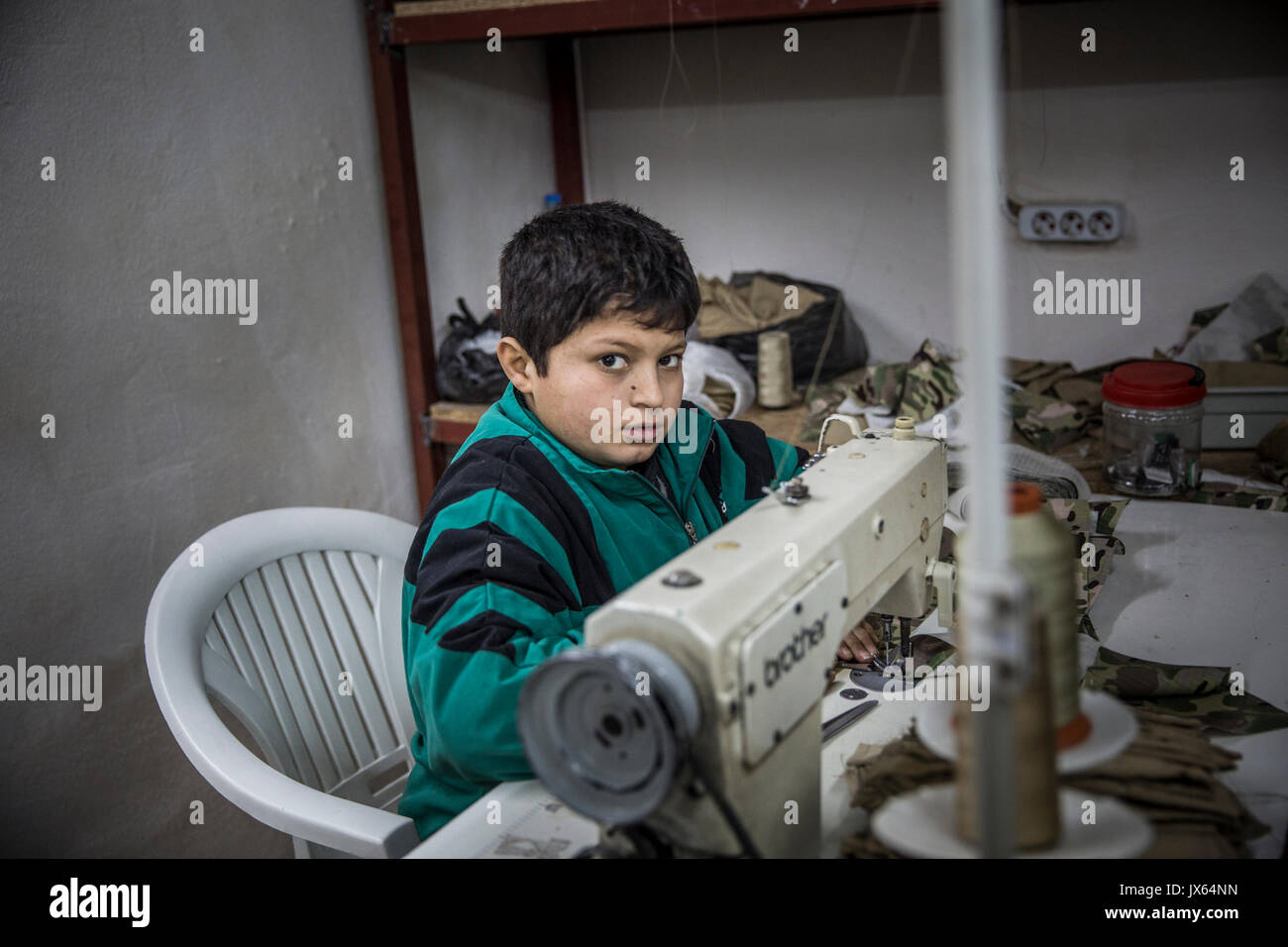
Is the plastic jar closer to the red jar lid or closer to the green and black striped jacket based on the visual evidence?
the red jar lid

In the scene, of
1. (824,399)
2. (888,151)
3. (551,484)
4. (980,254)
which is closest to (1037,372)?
(824,399)

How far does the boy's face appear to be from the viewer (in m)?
1.26

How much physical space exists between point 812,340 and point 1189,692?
1602 millimetres

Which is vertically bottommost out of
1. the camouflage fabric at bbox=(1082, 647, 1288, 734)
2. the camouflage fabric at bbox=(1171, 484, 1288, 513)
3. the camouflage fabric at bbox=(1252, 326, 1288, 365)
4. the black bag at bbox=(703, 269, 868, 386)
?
the camouflage fabric at bbox=(1082, 647, 1288, 734)

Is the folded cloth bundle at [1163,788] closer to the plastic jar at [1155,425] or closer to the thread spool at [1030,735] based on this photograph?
the thread spool at [1030,735]

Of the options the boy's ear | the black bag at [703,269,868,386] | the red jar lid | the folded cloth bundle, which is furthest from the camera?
the black bag at [703,269,868,386]

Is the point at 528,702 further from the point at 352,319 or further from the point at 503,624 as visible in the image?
the point at 352,319

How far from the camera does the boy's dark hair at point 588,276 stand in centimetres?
126

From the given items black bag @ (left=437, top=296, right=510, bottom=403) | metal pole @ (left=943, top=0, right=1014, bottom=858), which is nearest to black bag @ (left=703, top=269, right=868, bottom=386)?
Answer: black bag @ (left=437, top=296, right=510, bottom=403)

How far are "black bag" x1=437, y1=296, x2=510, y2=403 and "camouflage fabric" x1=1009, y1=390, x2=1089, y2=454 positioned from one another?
121 centimetres

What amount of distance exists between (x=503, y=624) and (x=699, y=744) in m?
0.31

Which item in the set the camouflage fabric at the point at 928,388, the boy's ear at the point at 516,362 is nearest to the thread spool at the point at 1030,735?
the boy's ear at the point at 516,362

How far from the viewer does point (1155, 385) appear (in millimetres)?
2002

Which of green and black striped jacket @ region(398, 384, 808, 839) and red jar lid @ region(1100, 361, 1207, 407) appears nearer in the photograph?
green and black striped jacket @ region(398, 384, 808, 839)
